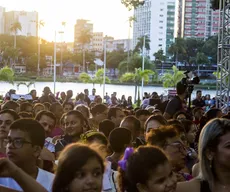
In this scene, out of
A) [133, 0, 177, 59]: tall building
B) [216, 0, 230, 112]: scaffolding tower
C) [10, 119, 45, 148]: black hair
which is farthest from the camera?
[133, 0, 177, 59]: tall building

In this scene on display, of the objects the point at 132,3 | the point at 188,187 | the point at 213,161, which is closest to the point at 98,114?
the point at 213,161

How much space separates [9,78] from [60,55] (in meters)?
77.1

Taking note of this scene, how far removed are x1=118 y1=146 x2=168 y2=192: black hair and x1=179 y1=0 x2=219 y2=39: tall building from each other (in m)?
143

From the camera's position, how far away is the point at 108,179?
4344mm

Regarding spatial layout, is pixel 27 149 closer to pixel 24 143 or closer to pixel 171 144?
pixel 24 143

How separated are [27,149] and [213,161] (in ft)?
4.44

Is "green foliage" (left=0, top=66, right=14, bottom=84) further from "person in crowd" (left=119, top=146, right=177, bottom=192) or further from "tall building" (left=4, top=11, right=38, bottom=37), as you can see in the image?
"tall building" (left=4, top=11, right=38, bottom=37)

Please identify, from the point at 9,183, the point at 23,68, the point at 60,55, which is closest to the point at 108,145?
the point at 9,183

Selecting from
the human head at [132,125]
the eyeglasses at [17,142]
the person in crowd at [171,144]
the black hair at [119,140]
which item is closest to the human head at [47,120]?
the human head at [132,125]

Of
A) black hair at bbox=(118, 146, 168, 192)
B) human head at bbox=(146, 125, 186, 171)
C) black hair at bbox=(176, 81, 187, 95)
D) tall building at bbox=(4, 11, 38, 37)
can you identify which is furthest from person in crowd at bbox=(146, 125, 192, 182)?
tall building at bbox=(4, 11, 38, 37)

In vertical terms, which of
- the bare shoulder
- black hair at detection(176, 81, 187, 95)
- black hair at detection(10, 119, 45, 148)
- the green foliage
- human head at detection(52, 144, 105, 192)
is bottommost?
the green foliage

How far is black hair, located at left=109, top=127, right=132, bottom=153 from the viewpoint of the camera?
17.0 feet

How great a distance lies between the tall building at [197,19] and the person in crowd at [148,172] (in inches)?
5617

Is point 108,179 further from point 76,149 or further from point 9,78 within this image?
point 9,78
